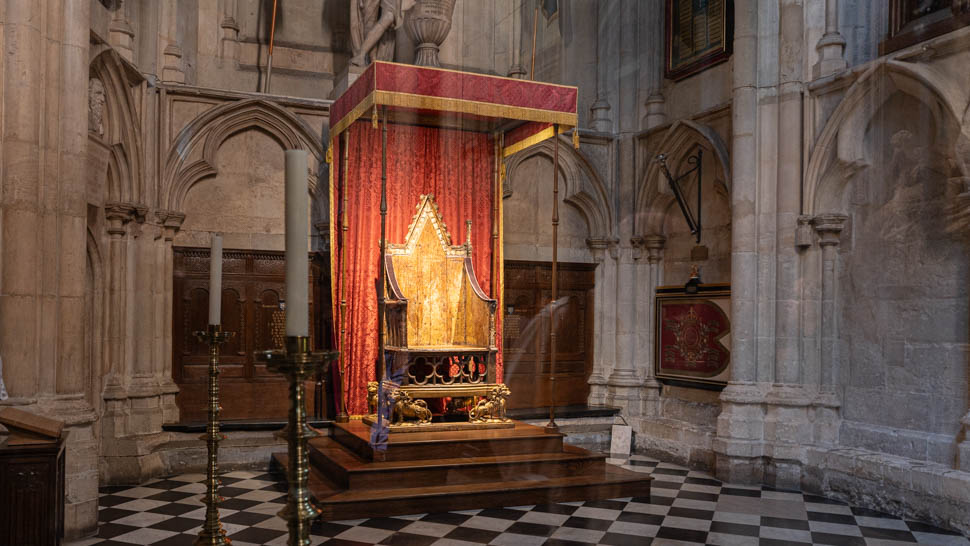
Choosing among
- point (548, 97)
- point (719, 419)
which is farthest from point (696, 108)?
point (719, 419)

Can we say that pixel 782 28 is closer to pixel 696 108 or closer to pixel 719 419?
pixel 696 108

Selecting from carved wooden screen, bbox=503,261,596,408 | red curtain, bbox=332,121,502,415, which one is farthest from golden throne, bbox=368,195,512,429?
carved wooden screen, bbox=503,261,596,408

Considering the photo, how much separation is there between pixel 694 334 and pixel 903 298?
245 cm

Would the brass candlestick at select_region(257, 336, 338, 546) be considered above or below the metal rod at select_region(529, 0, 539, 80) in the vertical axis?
below

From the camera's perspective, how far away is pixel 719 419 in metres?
6.98

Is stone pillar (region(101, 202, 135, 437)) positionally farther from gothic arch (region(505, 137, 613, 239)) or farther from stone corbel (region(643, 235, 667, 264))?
stone corbel (region(643, 235, 667, 264))

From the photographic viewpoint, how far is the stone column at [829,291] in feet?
21.2

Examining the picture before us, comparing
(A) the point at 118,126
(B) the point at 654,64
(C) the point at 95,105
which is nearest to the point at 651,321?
(B) the point at 654,64

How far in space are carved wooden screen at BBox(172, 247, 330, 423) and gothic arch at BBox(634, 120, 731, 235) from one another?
3.59 meters

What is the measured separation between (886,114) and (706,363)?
3.07 m

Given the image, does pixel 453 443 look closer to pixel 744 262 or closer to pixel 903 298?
pixel 744 262

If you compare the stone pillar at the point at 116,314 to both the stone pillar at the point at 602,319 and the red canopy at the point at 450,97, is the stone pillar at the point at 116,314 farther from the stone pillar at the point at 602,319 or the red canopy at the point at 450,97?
the stone pillar at the point at 602,319

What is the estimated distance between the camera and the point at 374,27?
813 centimetres

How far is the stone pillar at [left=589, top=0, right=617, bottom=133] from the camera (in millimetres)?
5336
